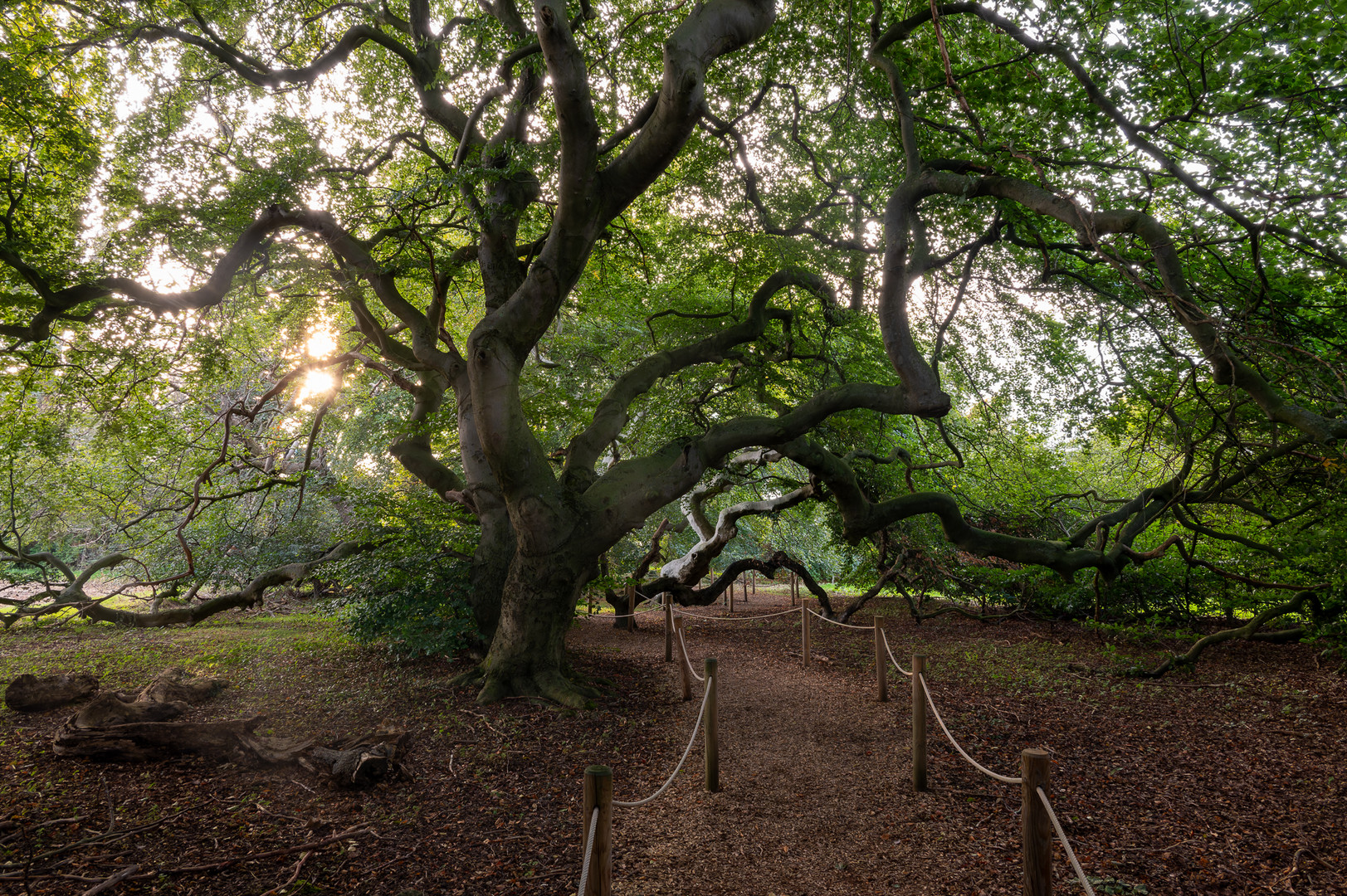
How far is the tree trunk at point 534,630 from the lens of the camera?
673cm

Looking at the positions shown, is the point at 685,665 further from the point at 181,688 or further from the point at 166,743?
the point at 181,688

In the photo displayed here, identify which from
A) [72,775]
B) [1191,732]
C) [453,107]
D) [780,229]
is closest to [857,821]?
Result: [1191,732]

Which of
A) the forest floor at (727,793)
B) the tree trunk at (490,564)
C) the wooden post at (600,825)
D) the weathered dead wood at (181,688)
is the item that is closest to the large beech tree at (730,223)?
the tree trunk at (490,564)

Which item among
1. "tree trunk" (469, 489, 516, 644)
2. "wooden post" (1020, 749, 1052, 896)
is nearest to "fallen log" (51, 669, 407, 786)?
"tree trunk" (469, 489, 516, 644)

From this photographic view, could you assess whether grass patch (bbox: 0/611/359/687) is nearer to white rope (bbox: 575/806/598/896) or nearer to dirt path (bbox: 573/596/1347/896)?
dirt path (bbox: 573/596/1347/896)

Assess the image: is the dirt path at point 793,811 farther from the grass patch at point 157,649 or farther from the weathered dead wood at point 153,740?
the grass patch at point 157,649

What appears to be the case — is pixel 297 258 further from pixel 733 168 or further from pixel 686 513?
pixel 686 513

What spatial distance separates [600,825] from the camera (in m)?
2.51

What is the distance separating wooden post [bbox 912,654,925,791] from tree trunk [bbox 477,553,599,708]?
3455 millimetres

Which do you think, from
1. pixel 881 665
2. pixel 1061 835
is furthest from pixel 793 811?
pixel 881 665

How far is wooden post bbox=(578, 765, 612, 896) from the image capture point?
246 centimetres

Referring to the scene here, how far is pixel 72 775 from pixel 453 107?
790cm

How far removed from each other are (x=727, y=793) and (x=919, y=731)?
157 centimetres

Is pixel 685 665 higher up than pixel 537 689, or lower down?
higher up
